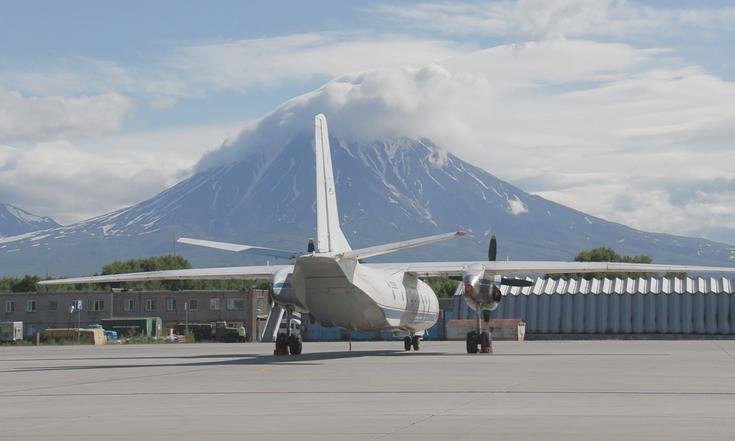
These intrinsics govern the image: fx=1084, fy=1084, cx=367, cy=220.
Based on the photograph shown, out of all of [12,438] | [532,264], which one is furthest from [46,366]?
[12,438]

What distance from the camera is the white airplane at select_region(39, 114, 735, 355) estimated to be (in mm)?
33656

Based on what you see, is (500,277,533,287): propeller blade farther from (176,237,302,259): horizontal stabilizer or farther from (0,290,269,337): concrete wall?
(0,290,269,337): concrete wall

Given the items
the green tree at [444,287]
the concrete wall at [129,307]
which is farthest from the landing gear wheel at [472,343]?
the green tree at [444,287]

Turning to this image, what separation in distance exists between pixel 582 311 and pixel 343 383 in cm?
5975

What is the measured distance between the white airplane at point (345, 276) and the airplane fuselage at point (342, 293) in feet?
0.10

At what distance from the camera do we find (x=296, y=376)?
86.9 ft

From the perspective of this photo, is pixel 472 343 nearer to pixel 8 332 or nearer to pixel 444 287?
pixel 8 332

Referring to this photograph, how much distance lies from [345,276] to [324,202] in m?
2.45

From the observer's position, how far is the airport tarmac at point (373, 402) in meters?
14.5

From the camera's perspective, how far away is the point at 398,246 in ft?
100

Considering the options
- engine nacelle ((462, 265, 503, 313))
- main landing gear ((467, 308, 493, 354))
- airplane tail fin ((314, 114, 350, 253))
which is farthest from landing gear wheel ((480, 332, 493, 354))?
airplane tail fin ((314, 114, 350, 253))

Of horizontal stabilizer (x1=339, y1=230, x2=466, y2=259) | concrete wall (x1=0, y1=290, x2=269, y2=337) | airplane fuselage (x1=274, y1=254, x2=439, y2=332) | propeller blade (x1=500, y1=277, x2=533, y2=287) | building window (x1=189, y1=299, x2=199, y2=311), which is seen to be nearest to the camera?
horizontal stabilizer (x1=339, y1=230, x2=466, y2=259)

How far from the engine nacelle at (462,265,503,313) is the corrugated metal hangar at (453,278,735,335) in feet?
136

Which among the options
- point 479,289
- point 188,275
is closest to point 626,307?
point 479,289
